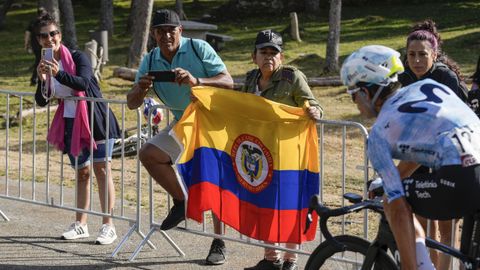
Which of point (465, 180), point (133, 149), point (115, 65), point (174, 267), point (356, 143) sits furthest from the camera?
point (115, 65)

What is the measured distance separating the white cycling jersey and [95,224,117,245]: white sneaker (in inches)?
157

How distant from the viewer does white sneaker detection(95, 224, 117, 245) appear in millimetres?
8312

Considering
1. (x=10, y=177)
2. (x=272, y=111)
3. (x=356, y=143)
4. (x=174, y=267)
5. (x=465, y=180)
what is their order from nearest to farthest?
1. (x=465, y=180)
2. (x=272, y=111)
3. (x=174, y=267)
4. (x=10, y=177)
5. (x=356, y=143)

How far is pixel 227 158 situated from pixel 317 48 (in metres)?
21.7

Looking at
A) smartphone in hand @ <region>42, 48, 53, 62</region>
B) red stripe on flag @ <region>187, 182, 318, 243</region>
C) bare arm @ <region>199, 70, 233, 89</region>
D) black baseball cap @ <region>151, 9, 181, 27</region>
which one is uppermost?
black baseball cap @ <region>151, 9, 181, 27</region>

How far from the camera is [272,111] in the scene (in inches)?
275

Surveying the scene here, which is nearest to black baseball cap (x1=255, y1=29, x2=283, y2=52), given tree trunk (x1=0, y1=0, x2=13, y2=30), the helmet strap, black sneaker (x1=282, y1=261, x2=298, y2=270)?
black sneaker (x1=282, y1=261, x2=298, y2=270)

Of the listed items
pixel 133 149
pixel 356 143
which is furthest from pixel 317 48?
pixel 133 149

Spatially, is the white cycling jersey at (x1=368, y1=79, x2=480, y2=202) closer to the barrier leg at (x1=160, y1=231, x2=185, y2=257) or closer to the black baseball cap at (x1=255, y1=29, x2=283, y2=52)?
the black baseball cap at (x1=255, y1=29, x2=283, y2=52)

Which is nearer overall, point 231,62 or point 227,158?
point 227,158

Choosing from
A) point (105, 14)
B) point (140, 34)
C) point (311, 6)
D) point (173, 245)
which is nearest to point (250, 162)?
point (173, 245)

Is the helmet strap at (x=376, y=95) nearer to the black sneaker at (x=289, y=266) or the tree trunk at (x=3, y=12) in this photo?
the black sneaker at (x=289, y=266)

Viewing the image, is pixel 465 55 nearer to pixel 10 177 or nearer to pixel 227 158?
pixel 10 177

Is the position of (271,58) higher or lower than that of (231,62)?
higher
